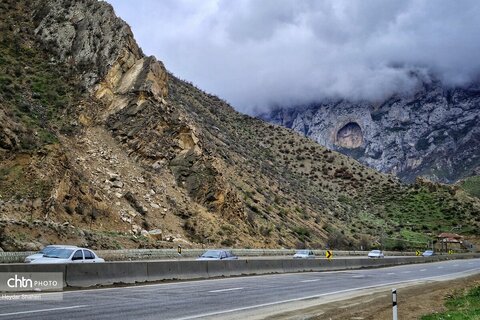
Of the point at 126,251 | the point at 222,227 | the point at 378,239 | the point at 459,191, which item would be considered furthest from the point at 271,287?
the point at 459,191

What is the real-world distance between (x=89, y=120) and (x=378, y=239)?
51.3 m

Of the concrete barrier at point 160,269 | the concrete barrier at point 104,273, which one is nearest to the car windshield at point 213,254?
the concrete barrier at point 160,269

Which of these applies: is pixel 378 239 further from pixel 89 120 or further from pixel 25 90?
pixel 25 90

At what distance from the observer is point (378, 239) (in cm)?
7794

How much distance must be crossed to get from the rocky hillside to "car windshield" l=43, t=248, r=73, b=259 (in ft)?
25.8

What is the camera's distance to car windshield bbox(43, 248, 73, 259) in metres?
19.0

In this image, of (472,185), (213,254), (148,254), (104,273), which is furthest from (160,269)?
(472,185)

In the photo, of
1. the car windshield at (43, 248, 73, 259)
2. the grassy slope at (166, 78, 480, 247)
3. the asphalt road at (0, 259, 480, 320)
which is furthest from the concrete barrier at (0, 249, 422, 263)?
the grassy slope at (166, 78, 480, 247)

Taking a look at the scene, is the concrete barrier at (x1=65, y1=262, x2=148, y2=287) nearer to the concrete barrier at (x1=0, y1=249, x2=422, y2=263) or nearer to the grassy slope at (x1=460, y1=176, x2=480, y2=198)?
the concrete barrier at (x1=0, y1=249, x2=422, y2=263)

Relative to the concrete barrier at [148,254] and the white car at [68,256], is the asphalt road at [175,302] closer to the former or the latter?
the white car at [68,256]

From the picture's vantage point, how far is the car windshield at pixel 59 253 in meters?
19.0

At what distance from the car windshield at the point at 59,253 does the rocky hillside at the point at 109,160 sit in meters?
7.87

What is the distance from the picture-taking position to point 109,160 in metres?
42.1

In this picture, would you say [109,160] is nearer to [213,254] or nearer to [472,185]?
[213,254]
